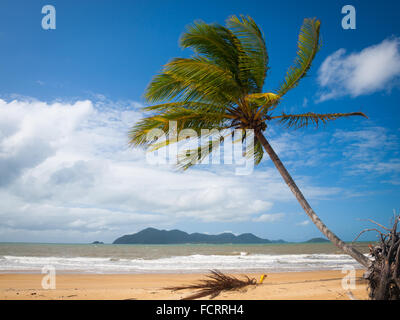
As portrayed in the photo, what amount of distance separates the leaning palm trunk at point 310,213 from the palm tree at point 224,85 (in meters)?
0.02

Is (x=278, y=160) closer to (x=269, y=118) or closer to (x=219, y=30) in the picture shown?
(x=269, y=118)

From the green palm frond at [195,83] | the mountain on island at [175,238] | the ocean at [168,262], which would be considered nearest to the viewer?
the green palm frond at [195,83]

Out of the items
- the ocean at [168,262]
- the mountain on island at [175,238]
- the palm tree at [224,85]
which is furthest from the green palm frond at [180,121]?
the mountain on island at [175,238]

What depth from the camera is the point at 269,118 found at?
731cm

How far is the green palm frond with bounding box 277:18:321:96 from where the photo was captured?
6504mm

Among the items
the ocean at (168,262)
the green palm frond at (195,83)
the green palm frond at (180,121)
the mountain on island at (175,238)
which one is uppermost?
the green palm frond at (195,83)

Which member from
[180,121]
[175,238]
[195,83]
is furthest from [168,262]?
[175,238]

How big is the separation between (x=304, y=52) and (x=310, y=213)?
4081mm

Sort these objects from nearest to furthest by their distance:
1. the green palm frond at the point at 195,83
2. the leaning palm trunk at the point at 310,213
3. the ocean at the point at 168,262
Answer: the leaning palm trunk at the point at 310,213 < the green palm frond at the point at 195,83 < the ocean at the point at 168,262

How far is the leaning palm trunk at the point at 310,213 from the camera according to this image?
221 inches

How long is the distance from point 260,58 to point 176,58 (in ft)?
7.75

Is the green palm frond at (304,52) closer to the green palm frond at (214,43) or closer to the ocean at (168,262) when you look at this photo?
the green palm frond at (214,43)
